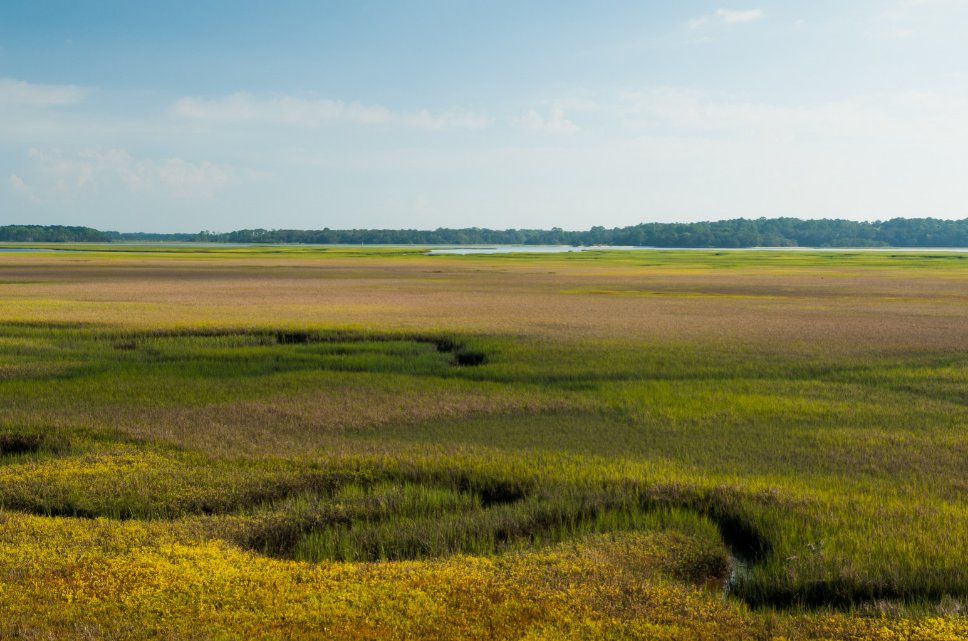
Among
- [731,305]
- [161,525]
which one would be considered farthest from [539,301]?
[161,525]

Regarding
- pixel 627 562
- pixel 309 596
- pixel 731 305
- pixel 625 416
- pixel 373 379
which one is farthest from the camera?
pixel 731 305

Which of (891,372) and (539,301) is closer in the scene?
(891,372)

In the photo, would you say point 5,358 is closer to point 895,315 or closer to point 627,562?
point 627,562

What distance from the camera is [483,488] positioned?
11.8 m

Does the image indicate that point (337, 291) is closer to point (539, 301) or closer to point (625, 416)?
point (539, 301)

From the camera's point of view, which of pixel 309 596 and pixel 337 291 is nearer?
pixel 309 596

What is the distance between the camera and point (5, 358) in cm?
2203

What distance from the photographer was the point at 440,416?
16156 mm

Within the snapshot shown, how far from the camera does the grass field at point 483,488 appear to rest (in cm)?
777

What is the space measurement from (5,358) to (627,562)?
1974cm

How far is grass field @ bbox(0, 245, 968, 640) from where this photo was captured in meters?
7.77

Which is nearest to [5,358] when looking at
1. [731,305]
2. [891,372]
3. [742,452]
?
[742,452]

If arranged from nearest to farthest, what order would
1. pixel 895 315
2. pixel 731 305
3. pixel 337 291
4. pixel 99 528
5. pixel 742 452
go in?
pixel 99 528
pixel 742 452
pixel 895 315
pixel 731 305
pixel 337 291

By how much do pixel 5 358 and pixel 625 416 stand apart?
17148 mm
